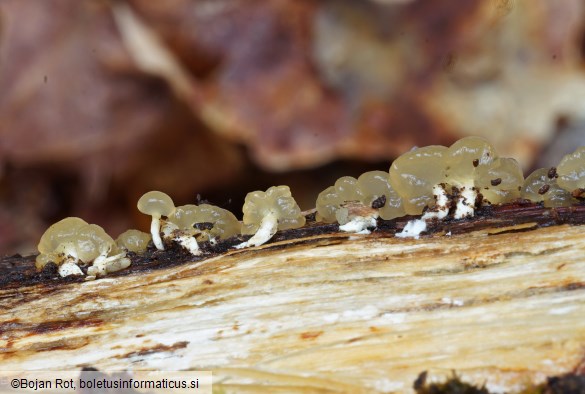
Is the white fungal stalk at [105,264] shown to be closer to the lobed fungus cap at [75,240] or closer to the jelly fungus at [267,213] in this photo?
the lobed fungus cap at [75,240]

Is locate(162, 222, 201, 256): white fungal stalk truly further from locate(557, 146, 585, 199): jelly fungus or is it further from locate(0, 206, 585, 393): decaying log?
locate(557, 146, 585, 199): jelly fungus

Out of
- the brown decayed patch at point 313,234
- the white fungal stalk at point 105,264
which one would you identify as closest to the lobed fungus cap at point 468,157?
the brown decayed patch at point 313,234

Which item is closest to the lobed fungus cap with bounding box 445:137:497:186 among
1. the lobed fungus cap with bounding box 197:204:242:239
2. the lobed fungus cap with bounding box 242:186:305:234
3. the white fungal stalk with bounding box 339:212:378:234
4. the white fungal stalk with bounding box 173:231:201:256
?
the white fungal stalk with bounding box 339:212:378:234

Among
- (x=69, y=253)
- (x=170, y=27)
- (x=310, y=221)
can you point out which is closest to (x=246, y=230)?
(x=310, y=221)

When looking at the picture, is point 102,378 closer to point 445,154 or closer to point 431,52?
point 445,154

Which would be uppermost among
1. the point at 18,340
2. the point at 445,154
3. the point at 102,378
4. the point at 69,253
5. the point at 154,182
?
the point at 154,182

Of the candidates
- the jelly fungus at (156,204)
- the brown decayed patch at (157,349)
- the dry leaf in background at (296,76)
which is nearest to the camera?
the brown decayed patch at (157,349)
